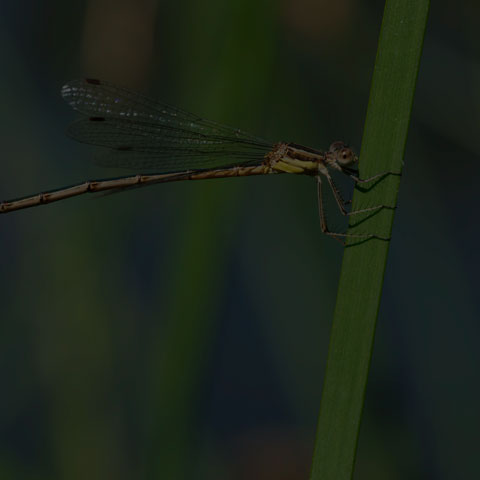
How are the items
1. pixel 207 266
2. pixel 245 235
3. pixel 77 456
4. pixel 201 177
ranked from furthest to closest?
pixel 245 235
pixel 77 456
pixel 201 177
pixel 207 266

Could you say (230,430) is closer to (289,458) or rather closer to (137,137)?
(289,458)

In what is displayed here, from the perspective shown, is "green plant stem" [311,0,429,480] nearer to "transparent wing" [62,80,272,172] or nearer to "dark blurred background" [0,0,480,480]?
"dark blurred background" [0,0,480,480]

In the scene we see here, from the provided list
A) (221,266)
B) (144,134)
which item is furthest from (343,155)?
(144,134)

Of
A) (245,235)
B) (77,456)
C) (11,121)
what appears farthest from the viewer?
→ (245,235)

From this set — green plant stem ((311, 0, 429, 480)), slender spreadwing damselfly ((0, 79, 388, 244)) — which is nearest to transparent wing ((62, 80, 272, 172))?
slender spreadwing damselfly ((0, 79, 388, 244))

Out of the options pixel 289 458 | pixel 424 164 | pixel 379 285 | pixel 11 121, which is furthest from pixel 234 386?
pixel 379 285
